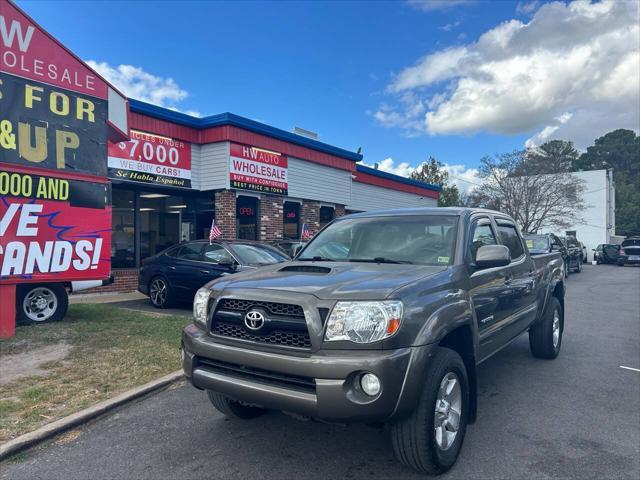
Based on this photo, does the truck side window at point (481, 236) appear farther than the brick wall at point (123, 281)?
No

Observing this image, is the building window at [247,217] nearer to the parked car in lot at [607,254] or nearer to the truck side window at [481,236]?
the truck side window at [481,236]

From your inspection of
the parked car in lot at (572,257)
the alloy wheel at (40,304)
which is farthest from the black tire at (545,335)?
the parked car in lot at (572,257)

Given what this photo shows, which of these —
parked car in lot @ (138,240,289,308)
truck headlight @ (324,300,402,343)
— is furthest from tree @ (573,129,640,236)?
truck headlight @ (324,300,402,343)

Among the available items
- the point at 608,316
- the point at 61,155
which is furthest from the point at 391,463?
the point at 608,316

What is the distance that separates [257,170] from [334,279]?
1212cm

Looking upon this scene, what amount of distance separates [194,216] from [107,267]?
269 inches

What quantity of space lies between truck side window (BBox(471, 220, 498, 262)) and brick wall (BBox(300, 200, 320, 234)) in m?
12.8

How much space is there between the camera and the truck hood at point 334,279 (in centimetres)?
288

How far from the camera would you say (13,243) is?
6.91 meters

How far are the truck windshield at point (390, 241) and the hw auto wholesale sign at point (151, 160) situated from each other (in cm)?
915

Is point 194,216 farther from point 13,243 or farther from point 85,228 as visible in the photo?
point 13,243

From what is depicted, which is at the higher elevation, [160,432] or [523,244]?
[523,244]

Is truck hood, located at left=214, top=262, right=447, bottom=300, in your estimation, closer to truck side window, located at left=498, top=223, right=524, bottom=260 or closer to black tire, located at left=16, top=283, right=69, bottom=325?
truck side window, located at left=498, top=223, right=524, bottom=260

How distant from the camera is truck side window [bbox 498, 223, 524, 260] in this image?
4.84 m
